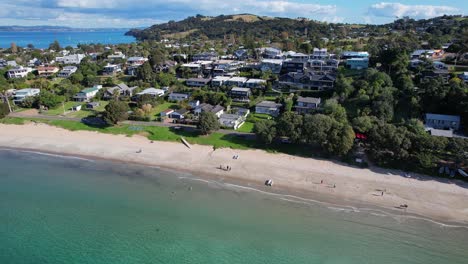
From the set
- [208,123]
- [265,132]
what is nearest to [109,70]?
[208,123]

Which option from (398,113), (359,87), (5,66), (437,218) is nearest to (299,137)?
(437,218)

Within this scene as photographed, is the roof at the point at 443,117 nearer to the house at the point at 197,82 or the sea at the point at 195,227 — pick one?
the sea at the point at 195,227

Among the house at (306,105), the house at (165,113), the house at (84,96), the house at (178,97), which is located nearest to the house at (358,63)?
the house at (306,105)

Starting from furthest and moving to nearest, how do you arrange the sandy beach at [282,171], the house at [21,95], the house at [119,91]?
1. the house at [119,91]
2. the house at [21,95]
3. the sandy beach at [282,171]

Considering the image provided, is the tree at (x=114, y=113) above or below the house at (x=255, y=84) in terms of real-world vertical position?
below

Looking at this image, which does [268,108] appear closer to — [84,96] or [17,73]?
[84,96]

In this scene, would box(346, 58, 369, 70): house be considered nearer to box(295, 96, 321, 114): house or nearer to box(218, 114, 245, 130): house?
box(295, 96, 321, 114): house

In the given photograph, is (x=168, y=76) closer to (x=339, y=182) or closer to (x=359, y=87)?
(x=359, y=87)
